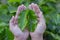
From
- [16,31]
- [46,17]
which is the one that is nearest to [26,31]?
[16,31]

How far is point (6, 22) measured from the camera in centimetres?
137

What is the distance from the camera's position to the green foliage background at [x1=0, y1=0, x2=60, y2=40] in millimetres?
1328

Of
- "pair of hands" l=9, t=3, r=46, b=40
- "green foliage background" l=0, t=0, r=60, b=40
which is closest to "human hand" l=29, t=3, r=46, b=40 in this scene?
"pair of hands" l=9, t=3, r=46, b=40

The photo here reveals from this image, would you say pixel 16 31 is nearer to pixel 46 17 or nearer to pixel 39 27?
pixel 39 27

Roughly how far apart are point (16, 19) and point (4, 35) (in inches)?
7.3

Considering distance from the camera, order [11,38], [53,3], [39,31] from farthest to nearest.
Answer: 1. [53,3]
2. [11,38]
3. [39,31]

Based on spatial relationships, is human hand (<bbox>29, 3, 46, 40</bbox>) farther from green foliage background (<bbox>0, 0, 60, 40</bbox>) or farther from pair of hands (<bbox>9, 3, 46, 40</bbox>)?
green foliage background (<bbox>0, 0, 60, 40</bbox>)

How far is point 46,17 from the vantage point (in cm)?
137

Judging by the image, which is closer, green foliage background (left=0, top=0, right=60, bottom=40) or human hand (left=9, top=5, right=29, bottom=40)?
human hand (left=9, top=5, right=29, bottom=40)

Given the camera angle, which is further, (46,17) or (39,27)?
(46,17)

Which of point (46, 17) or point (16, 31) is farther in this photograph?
point (46, 17)

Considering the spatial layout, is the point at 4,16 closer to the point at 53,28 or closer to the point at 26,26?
the point at 26,26

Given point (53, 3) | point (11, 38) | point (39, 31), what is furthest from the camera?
point (53, 3)

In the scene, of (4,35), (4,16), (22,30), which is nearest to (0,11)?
(4,16)
